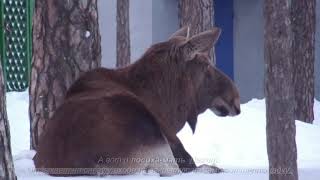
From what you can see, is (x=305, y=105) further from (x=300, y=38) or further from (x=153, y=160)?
(x=153, y=160)

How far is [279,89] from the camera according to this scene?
522 cm

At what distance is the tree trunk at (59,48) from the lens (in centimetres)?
702

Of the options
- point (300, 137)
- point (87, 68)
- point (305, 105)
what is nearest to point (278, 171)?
point (87, 68)

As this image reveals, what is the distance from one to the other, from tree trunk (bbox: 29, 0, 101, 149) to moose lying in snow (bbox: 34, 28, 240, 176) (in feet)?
2.80

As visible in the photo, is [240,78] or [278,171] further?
[240,78]

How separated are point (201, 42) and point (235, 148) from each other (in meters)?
2.12

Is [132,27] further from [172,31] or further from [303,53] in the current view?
[303,53]

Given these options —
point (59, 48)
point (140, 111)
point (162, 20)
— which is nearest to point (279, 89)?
point (140, 111)

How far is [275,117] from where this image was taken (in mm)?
5258

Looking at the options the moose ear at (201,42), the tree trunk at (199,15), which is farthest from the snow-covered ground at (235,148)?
the tree trunk at (199,15)

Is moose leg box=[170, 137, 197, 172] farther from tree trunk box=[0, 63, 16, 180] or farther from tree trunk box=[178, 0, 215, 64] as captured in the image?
tree trunk box=[178, 0, 215, 64]

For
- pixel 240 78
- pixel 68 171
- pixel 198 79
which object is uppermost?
pixel 198 79

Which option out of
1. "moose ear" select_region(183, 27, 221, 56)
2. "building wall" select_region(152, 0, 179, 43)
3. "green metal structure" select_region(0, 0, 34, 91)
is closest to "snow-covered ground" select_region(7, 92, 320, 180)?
"moose ear" select_region(183, 27, 221, 56)

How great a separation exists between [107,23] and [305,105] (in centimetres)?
533
